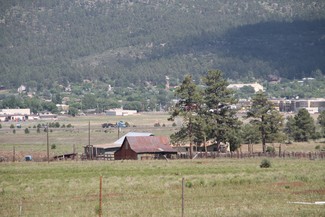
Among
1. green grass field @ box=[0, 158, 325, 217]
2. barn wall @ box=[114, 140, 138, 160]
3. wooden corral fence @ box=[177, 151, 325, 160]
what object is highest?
barn wall @ box=[114, 140, 138, 160]

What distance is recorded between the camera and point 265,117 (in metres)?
105

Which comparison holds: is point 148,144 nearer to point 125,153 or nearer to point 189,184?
point 125,153

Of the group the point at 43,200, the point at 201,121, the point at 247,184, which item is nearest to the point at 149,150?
the point at 201,121

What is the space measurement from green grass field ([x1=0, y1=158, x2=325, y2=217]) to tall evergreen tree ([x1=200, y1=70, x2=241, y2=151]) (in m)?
33.7

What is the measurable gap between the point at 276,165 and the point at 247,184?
68.5ft

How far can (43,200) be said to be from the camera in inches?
1756

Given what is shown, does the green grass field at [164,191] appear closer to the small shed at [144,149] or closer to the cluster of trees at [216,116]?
the small shed at [144,149]

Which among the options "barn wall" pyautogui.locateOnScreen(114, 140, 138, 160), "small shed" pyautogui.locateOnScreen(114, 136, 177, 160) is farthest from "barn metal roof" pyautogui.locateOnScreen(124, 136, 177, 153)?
"barn wall" pyautogui.locateOnScreen(114, 140, 138, 160)

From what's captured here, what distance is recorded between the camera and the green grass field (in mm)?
39938

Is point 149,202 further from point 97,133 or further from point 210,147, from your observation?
point 97,133

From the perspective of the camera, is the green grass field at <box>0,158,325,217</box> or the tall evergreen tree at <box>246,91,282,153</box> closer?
the green grass field at <box>0,158,325,217</box>

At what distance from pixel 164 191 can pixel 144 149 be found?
49972mm

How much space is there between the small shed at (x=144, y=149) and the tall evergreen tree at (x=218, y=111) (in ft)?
17.3

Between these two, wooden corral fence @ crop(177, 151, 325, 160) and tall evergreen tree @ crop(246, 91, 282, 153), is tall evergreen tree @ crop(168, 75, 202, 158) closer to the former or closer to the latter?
wooden corral fence @ crop(177, 151, 325, 160)
